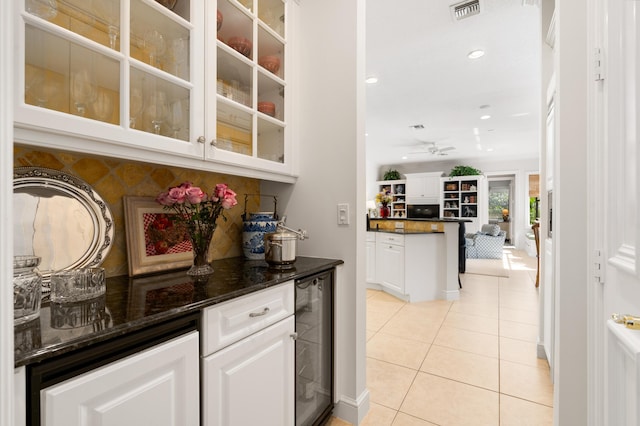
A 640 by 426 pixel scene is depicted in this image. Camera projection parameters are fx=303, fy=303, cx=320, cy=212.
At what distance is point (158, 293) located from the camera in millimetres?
1145

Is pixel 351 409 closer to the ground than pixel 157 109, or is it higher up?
closer to the ground

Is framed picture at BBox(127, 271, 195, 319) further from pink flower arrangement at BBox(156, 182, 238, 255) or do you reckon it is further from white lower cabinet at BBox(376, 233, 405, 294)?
white lower cabinet at BBox(376, 233, 405, 294)

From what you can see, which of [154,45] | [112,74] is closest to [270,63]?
[154,45]

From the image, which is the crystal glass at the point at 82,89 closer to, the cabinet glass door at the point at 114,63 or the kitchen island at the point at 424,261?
the cabinet glass door at the point at 114,63

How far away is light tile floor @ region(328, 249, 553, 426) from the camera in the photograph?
72.2 inches

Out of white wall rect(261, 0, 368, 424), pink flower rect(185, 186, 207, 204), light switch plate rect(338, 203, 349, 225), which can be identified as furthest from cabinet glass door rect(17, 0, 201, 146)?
light switch plate rect(338, 203, 349, 225)

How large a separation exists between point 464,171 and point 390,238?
242 inches

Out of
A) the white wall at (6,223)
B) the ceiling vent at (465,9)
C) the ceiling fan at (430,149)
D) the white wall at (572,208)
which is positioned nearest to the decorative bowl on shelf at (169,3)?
the white wall at (6,223)

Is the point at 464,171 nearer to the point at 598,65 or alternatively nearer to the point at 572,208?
the point at 572,208

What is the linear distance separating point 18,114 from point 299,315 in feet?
4.27

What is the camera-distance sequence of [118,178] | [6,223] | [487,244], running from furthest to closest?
1. [487,244]
2. [118,178]
3. [6,223]

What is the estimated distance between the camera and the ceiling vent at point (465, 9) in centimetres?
235

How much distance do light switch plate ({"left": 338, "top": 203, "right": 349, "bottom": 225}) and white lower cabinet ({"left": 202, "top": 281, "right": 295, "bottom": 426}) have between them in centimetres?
56

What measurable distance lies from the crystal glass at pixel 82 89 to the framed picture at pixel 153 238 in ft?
1.66
